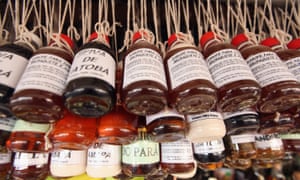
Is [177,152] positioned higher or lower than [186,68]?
lower

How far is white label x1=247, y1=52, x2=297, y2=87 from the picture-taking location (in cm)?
40

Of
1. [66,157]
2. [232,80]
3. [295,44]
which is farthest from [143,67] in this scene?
[295,44]

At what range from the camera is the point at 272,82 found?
1.30 ft

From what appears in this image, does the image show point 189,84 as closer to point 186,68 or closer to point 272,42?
point 186,68

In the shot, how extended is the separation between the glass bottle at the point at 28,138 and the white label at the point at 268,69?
0.37m

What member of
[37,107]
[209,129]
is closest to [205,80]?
[209,129]

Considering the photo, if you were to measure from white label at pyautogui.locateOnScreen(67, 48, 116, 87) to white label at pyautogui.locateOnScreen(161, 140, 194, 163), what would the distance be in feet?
0.62

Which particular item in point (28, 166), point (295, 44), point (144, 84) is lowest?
point (28, 166)

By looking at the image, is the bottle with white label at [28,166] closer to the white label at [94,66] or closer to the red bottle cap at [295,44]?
the white label at [94,66]

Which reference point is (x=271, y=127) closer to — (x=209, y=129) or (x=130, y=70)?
(x=209, y=129)

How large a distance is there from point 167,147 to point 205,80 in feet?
0.59

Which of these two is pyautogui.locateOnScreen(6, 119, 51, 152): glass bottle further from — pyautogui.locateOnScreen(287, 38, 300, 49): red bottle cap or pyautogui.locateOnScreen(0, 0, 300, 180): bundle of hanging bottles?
pyautogui.locateOnScreen(287, 38, 300, 49): red bottle cap

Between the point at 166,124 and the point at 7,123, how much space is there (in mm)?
274

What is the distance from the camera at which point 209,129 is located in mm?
420
